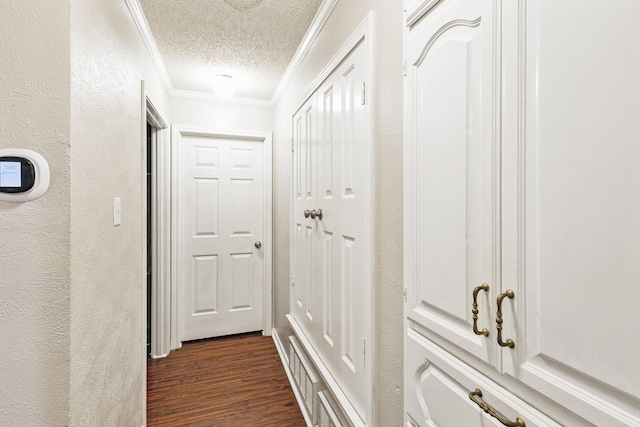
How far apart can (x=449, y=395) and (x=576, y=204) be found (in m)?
0.54

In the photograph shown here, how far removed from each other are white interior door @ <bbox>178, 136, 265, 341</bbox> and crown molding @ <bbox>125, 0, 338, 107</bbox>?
0.40 meters

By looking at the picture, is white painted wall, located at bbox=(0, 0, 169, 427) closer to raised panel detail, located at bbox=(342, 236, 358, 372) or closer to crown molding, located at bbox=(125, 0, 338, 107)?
crown molding, located at bbox=(125, 0, 338, 107)

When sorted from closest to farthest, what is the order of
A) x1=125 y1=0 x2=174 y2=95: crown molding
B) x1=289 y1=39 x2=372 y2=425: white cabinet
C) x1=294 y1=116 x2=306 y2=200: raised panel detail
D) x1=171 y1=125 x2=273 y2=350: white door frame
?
x1=289 y1=39 x2=372 y2=425: white cabinet → x1=125 y1=0 x2=174 y2=95: crown molding → x1=294 y1=116 x2=306 y2=200: raised panel detail → x1=171 y1=125 x2=273 y2=350: white door frame

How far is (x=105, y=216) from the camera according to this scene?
4.06ft

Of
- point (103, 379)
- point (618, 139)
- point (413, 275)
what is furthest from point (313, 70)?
point (103, 379)

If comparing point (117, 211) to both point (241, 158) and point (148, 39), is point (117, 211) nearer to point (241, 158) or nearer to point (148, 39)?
point (148, 39)

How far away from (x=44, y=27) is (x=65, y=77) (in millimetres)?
152

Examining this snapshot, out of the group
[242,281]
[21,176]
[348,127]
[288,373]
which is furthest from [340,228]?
[242,281]

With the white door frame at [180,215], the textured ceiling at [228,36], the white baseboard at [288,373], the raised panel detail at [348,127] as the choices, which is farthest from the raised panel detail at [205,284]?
the raised panel detail at [348,127]

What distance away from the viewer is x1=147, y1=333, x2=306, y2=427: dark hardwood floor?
6.40 ft

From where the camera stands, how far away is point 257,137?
3.06 metres

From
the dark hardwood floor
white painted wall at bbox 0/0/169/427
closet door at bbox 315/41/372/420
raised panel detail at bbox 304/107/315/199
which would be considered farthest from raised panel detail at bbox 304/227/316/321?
white painted wall at bbox 0/0/169/427

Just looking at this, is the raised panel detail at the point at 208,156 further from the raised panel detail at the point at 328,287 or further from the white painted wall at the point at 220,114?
the raised panel detail at the point at 328,287

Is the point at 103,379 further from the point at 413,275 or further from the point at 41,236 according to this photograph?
the point at 413,275
